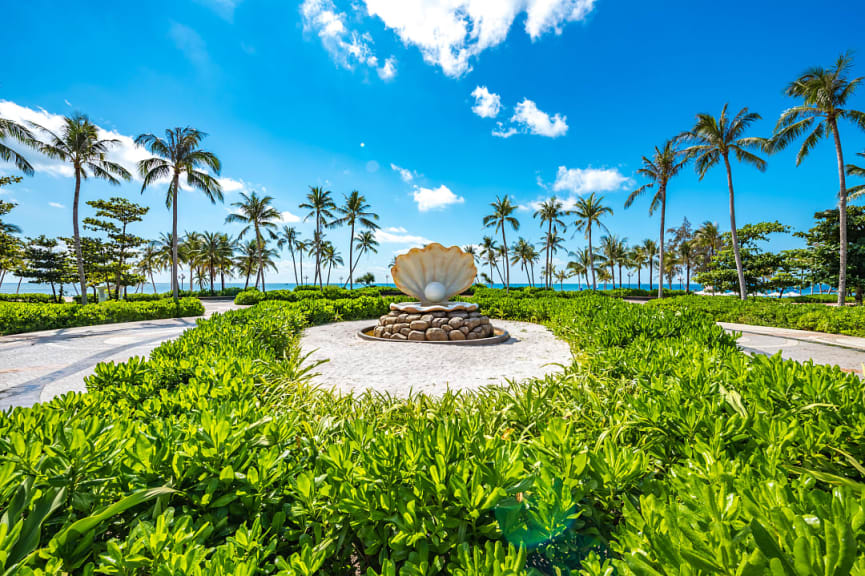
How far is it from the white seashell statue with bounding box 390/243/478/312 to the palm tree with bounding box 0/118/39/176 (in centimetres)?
1962

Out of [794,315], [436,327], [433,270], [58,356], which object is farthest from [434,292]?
[794,315]

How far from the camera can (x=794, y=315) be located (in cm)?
1197

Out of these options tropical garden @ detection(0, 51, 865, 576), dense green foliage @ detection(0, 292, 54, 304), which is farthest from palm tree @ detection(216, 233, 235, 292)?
tropical garden @ detection(0, 51, 865, 576)

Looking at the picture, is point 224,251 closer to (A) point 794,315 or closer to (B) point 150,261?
(B) point 150,261

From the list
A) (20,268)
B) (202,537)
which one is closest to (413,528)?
(202,537)

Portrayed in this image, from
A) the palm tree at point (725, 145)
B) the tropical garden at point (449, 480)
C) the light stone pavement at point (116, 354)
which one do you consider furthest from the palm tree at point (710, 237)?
the tropical garden at point (449, 480)

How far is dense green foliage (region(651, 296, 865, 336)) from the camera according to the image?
406 inches

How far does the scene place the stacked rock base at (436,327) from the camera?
9.27 metres

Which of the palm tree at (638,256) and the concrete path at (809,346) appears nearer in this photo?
the concrete path at (809,346)

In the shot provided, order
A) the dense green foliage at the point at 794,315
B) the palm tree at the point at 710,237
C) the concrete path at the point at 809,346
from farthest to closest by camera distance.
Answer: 1. the palm tree at the point at 710,237
2. the dense green foliage at the point at 794,315
3. the concrete path at the point at 809,346

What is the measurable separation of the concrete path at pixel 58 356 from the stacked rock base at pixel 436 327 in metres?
4.82

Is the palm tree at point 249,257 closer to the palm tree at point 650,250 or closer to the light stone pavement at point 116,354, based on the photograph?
the light stone pavement at point 116,354

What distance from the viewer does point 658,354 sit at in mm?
3811

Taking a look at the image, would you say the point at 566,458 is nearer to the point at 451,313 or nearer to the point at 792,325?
the point at 451,313
